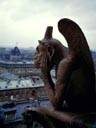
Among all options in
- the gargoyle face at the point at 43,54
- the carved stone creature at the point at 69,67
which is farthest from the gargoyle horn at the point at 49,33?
the gargoyle face at the point at 43,54

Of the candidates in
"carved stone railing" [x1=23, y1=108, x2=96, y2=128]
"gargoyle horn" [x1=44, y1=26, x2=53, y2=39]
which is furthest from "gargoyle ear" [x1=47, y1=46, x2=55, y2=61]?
"carved stone railing" [x1=23, y1=108, x2=96, y2=128]

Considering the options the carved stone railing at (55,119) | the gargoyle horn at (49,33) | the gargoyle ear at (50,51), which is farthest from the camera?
the gargoyle horn at (49,33)

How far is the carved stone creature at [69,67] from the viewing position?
10.2 ft

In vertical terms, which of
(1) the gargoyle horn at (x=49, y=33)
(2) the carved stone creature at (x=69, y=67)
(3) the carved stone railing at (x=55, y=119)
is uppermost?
(1) the gargoyle horn at (x=49, y=33)

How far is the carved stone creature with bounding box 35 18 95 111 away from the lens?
3.11m

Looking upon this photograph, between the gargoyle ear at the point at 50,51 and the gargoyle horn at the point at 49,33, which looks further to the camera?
the gargoyle horn at the point at 49,33

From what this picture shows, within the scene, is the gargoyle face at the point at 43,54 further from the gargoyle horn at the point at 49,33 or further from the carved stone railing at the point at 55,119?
the carved stone railing at the point at 55,119

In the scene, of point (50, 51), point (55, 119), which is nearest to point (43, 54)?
point (50, 51)

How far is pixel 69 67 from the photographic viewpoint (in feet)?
10.3

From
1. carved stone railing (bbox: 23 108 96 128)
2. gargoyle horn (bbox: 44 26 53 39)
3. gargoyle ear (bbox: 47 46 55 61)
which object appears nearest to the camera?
carved stone railing (bbox: 23 108 96 128)

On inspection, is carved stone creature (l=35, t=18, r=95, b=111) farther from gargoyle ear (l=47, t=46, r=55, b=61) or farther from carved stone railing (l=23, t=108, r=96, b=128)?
carved stone railing (l=23, t=108, r=96, b=128)

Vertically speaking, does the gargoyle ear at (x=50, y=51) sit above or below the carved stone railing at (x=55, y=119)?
above

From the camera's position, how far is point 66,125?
312 centimetres

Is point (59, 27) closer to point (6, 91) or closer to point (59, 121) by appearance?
point (59, 121)
